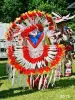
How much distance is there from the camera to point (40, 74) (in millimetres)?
10242

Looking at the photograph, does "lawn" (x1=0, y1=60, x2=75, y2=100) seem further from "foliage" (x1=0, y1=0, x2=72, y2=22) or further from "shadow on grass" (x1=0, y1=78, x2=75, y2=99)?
"foliage" (x1=0, y1=0, x2=72, y2=22)

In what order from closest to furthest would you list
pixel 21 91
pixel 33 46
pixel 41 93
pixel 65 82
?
pixel 41 93 < pixel 33 46 < pixel 21 91 < pixel 65 82

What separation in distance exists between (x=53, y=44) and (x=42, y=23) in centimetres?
55

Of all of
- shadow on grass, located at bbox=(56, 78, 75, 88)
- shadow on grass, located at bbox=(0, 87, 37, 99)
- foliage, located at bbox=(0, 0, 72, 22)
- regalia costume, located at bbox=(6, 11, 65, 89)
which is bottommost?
shadow on grass, located at bbox=(56, 78, 75, 88)

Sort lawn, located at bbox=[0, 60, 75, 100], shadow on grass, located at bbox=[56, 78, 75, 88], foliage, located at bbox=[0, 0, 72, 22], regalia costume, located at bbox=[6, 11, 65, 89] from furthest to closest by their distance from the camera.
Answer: foliage, located at bbox=[0, 0, 72, 22] < shadow on grass, located at bbox=[56, 78, 75, 88] < regalia costume, located at bbox=[6, 11, 65, 89] < lawn, located at bbox=[0, 60, 75, 100]

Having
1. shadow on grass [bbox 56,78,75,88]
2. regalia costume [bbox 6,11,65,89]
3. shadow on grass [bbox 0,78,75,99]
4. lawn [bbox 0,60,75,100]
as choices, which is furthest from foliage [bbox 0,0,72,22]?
regalia costume [bbox 6,11,65,89]

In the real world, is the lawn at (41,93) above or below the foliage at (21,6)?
below

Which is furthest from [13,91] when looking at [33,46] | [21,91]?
[33,46]

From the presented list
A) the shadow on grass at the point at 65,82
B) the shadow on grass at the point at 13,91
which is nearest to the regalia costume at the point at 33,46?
the shadow on grass at the point at 13,91

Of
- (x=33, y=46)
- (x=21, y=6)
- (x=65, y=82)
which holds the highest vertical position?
(x=21, y=6)

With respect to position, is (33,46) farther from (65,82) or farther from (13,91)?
(65,82)

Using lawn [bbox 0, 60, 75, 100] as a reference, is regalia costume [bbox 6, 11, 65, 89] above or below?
above

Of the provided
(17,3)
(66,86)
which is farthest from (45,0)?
(66,86)

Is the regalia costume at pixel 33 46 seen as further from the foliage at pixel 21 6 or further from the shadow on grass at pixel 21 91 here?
the foliage at pixel 21 6
